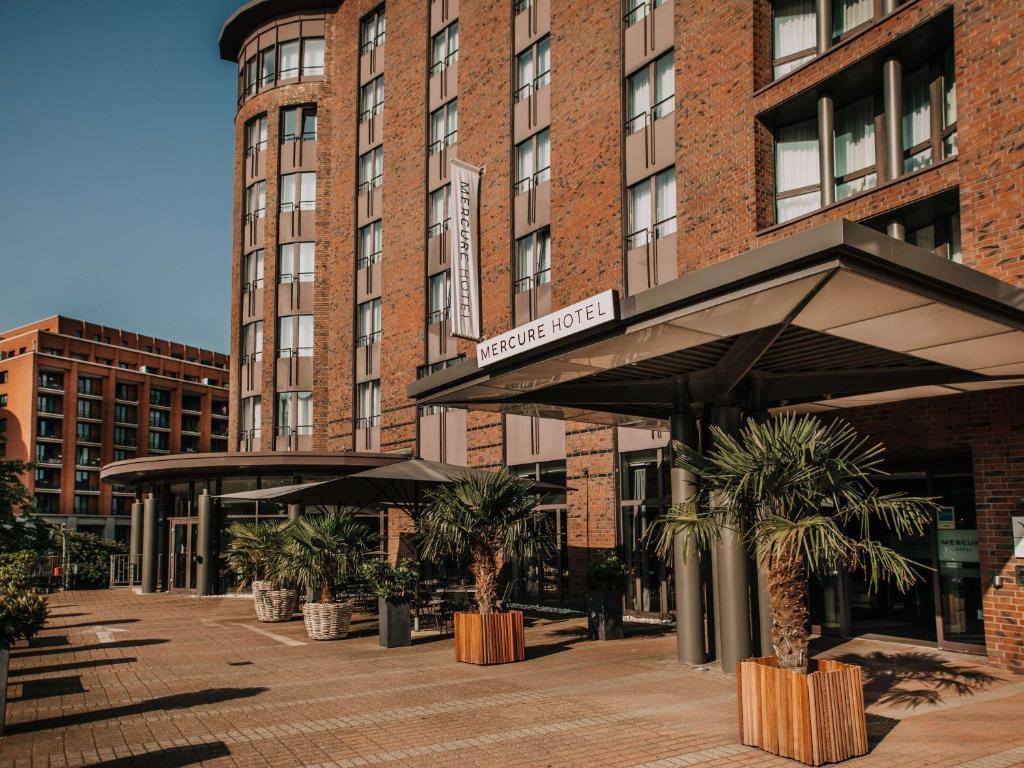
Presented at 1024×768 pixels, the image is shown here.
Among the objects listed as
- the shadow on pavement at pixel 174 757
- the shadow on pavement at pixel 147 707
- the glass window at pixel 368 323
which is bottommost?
the shadow on pavement at pixel 147 707

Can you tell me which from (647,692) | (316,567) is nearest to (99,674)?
(316,567)

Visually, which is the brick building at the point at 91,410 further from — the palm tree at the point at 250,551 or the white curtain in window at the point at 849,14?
the white curtain in window at the point at 849,14

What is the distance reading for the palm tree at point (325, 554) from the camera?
16.2 m

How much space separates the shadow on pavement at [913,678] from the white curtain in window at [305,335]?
25.0m

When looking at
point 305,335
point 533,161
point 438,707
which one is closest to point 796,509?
point 438,707

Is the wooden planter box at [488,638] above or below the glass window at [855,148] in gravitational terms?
below

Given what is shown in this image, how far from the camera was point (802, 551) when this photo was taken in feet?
26.3

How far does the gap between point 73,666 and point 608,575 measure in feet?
27.1

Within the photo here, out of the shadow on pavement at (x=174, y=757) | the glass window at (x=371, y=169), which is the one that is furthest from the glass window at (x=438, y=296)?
the shadow on pavement at (x=174, y=757)

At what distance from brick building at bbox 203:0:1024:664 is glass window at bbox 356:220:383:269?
0.34ft

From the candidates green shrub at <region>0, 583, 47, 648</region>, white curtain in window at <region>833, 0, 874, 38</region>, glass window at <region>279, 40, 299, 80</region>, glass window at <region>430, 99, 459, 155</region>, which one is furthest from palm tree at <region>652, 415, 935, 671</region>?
glass window at <region>279, 40, 299, 80</region>

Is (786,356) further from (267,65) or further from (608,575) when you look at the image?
(267,65)

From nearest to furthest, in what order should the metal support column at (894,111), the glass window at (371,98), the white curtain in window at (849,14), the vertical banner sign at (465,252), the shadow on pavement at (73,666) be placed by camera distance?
the shadow on pavement at (73,666)
the metal support column at (894,111)
the white curtain in window at (849,14)
the vertical banner sign at (465,252)
the glass window at (371,98)

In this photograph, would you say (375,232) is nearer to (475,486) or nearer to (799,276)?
(475,486)
